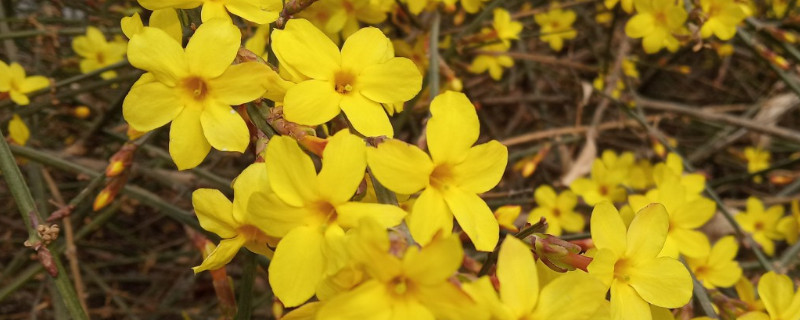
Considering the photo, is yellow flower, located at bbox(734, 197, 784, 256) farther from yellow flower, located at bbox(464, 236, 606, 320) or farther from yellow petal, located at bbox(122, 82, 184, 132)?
yellow petal, located at bbox(122, 82, 184, 132)

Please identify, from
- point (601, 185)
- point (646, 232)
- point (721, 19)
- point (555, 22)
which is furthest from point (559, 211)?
point (646, 232)

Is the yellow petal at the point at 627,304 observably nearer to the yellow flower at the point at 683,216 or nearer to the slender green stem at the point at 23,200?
the yellow flower at the point at 683,216

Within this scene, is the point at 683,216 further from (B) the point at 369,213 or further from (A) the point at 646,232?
(B) the point at 369,213

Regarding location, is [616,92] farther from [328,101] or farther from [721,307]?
[328,101]

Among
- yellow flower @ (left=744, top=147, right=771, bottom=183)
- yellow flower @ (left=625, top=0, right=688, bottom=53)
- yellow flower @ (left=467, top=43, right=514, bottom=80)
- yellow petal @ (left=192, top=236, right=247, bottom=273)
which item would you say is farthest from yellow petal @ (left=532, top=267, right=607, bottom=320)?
yellow flower @ (left=744, top=147, right=771, bottom=183)

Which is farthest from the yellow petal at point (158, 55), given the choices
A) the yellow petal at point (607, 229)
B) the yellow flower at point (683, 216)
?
the yellow flower at point (683, 216)
